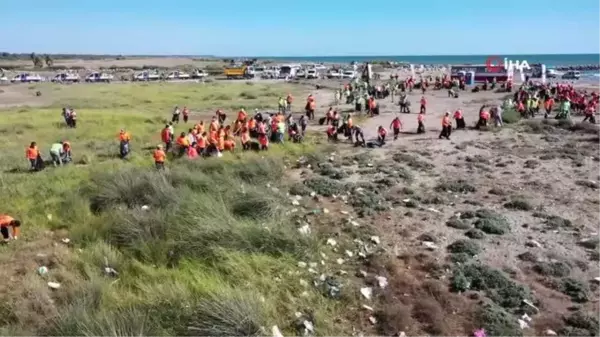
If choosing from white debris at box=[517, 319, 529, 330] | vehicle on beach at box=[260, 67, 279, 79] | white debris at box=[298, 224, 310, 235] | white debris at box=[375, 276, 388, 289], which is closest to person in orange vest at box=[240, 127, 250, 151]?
white debris at box=[298, 224, 310, 235]

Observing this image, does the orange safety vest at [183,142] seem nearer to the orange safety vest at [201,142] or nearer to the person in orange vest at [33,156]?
the orange safety vest at [201,142]

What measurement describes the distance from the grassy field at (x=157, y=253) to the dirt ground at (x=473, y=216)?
64.3 inches

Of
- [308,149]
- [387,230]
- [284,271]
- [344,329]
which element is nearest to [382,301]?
[344,329]

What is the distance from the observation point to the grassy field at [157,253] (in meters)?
8.08

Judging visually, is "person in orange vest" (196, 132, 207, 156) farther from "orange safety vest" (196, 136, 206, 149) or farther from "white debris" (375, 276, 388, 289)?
"white debris" (375, 276, 388, 289)

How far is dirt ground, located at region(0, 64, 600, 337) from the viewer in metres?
9.69

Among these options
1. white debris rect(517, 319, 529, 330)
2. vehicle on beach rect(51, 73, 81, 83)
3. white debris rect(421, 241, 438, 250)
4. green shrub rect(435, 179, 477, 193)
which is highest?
vehicle on beach rect(51, 73, 81, 83)

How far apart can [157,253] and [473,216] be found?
8.12 meters

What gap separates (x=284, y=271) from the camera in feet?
33.0

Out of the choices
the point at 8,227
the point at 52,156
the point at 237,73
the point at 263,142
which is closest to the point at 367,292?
the point at 8,227

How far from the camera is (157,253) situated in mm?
11031

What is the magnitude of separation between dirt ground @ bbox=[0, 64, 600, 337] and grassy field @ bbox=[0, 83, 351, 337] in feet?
5.36

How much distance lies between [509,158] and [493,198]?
Answer: 6086 mm

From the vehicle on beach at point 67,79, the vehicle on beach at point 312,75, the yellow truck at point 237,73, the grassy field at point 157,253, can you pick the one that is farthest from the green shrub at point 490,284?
the yellow truck at point 237,73
